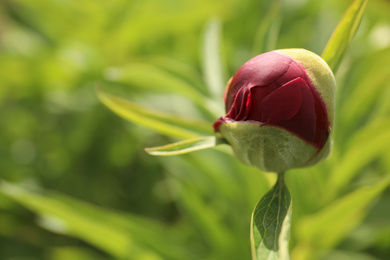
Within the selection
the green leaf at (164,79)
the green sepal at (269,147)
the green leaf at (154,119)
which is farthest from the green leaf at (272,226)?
the green leaf at (164,79)

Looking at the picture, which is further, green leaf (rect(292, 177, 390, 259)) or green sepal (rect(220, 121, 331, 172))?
green leaf (rect(292, 177, 390, 259))

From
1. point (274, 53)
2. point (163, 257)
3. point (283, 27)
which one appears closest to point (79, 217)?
point (163, 257)

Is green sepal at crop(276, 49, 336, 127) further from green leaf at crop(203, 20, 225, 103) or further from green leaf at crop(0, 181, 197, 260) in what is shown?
green leaf at crop(0, 181, 197, 260)

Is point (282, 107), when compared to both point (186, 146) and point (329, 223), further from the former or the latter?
point (329, 223)

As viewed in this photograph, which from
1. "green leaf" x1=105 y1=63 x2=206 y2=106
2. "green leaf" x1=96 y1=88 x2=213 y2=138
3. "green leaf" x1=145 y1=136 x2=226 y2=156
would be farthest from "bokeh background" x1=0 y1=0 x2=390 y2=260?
"green leaf" x1=145 y1=136 x2=226 y2=156

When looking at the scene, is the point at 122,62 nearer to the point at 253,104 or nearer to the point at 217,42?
the point at 217,42

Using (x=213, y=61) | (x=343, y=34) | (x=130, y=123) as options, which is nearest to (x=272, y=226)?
(x=343, y=34)
